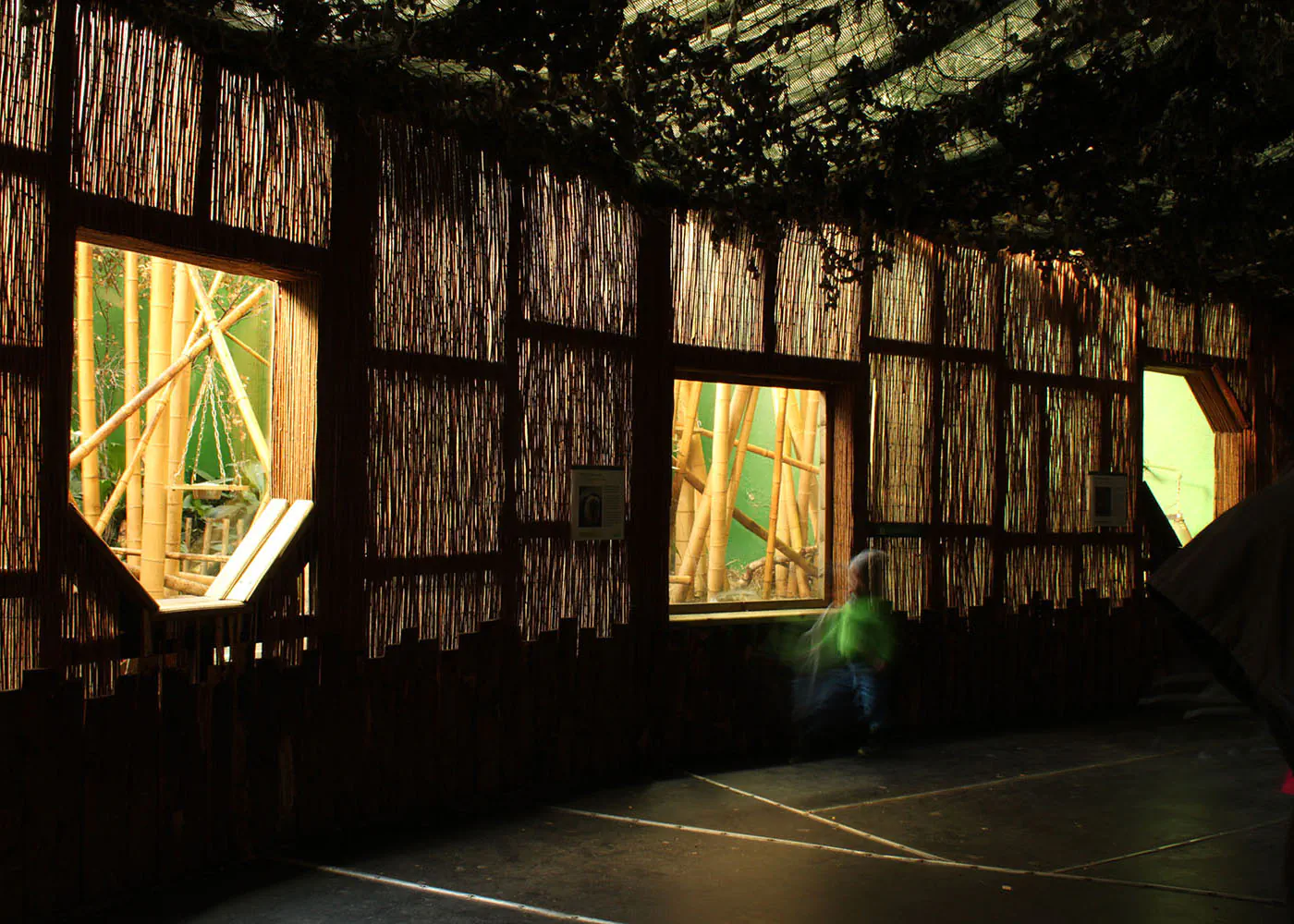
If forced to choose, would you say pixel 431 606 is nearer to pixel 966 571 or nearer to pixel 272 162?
pixel 272 162

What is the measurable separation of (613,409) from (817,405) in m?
5.18

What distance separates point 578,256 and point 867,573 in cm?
239

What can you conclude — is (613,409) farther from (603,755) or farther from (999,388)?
(999,388)

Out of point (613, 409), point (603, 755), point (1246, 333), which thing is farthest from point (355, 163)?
point (1246, 333)

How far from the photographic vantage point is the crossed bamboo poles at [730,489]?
959cm

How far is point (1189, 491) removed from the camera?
11305 millimetres

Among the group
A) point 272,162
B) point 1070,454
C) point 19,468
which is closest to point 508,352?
point 272,162

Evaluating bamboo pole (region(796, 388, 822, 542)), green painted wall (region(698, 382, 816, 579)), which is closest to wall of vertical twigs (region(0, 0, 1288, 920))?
bamboo pole (region(796, 388, 822, 542))

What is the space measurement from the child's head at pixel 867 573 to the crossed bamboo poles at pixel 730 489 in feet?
8.65

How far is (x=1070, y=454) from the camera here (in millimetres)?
8078

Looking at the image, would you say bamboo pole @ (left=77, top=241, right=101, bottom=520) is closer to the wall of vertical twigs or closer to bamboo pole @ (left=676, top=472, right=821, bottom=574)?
the wall of vertical twigs

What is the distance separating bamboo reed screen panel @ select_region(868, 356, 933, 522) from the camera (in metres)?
7.02

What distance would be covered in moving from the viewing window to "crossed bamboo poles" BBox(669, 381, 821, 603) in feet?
10.9

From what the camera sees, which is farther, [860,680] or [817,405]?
[817,405]
